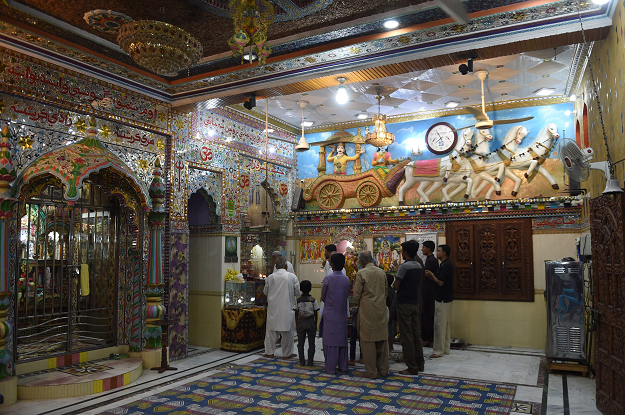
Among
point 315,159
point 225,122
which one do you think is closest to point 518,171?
point 315,159

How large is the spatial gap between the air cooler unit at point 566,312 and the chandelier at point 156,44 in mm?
5772

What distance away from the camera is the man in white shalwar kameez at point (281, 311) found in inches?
312

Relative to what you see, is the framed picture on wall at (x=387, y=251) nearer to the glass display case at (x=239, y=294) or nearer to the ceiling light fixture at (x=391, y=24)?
the glass display case at (x=239, y=294)

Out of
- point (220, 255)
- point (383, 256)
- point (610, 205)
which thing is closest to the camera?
point (610, 205)

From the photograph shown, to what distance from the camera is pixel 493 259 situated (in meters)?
9.28

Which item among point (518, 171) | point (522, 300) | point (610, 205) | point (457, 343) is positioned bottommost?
point (457, 343)

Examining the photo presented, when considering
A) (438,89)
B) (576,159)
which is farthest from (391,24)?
(438,89)

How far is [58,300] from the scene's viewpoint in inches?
272

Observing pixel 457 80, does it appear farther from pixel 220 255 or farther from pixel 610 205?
pixel 220 255

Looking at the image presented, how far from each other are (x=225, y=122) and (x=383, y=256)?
435 cm

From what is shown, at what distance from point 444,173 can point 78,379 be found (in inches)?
291

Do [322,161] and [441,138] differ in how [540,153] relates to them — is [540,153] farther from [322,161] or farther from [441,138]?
[322,161]

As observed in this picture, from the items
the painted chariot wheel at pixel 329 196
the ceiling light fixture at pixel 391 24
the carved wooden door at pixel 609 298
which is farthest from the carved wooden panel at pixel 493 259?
the ceiling light fixture at pixel 391 24

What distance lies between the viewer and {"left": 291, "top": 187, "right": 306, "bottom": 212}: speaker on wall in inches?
441
